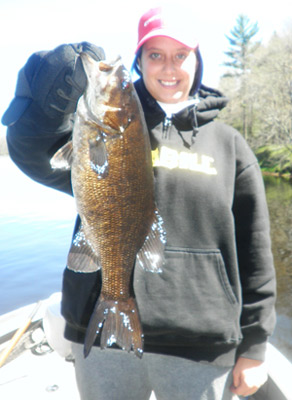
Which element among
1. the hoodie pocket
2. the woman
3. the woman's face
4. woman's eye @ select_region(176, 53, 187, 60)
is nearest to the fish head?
the woman

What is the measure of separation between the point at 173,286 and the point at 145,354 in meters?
0.39

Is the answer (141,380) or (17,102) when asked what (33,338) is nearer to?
(141,380)

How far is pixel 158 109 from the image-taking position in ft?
6.87

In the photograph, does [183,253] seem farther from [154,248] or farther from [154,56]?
[154,56]

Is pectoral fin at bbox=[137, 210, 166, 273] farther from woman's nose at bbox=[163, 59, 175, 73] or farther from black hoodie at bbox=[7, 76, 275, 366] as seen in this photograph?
woman's nose at bbox=[163, 59, 175, 73]

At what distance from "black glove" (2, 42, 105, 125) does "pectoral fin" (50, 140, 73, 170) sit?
171 mm

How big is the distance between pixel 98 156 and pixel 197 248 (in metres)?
0.73

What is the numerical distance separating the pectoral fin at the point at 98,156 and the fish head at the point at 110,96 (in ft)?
0.25

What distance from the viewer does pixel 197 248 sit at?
192 cm

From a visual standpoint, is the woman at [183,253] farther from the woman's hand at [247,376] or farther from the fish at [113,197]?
the fish at [113,197]

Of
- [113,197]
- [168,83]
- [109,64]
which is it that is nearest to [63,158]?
[113,197]

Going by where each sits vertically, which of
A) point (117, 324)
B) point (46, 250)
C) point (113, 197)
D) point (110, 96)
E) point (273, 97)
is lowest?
point (46, 250)

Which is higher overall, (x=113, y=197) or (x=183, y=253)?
(x=113, y=197)

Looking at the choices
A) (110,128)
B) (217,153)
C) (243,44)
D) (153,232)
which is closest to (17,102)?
(110,128)
